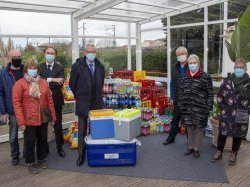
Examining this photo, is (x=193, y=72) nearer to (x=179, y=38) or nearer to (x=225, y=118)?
(x=225, y=118)

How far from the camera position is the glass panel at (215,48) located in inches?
265

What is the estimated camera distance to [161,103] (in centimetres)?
640

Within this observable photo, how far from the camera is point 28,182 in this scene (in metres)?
3.68

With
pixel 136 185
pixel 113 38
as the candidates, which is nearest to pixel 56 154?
pixel 136 185

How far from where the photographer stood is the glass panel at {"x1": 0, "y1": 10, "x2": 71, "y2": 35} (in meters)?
5.34

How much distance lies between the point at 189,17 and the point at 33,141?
191 inches

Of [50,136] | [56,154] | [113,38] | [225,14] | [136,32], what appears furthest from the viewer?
[136,32]

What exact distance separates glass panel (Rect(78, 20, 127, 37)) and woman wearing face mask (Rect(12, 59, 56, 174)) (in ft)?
9.14

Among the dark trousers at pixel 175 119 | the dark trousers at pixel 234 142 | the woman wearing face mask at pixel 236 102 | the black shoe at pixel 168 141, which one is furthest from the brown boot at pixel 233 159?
the black shoe at pixel 168 141

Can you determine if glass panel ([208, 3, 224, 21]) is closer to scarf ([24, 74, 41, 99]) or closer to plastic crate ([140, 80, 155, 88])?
plastic crate ([140, 80, 155, 88])

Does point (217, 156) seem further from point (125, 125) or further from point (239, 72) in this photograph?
point (125, 125)

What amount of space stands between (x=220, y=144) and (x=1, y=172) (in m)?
2.92

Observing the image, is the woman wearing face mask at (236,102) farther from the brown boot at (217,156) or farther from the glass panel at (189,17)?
the glass panel at (189,17)

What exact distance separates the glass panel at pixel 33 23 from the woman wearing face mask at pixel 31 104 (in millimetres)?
1914
